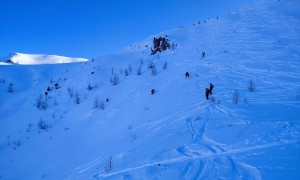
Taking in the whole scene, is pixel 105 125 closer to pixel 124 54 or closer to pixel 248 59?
pixel 248 59

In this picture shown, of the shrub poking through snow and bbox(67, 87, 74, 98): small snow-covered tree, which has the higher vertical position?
bbox(67, 87, 74, 98): small snow-covered tree

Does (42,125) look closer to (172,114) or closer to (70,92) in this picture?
(70,92)

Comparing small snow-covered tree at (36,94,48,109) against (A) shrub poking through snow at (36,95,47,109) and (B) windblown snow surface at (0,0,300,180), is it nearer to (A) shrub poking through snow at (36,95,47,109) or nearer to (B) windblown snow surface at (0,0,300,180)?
(A) shrub poking through snow at (36,95,47,109)

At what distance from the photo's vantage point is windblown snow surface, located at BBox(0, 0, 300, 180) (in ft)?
19.0

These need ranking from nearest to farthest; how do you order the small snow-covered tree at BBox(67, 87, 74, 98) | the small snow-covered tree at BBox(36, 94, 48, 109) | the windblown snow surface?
1. the windblown snow surface
2. the small snow-covered tree at BBox(36, 94, 48, 109)
3. the small snow-covered tree at BBox(67, 87, 74, 98)

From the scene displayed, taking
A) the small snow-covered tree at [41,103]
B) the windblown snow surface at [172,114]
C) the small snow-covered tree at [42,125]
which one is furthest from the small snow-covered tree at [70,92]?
the small snow-covered tree at [42,125]

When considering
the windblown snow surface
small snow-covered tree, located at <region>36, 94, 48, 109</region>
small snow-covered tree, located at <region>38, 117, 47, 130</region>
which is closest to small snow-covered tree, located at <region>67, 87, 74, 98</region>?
the windblown snow surface

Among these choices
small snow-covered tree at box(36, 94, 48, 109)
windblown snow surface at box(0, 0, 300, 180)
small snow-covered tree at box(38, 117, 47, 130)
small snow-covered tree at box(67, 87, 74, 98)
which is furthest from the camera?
small snow-covered tree at box(67, 87, 74, 98)

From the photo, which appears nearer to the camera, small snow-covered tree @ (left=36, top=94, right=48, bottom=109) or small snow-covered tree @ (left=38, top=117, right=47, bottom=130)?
small snow-covered tree @ (left=38, top=117, right=47, bottom=130)

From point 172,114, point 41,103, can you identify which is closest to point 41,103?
point 41,103

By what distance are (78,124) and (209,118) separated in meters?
7.06

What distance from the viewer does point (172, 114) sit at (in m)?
9.99

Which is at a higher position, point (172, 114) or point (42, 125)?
point (172, 114)

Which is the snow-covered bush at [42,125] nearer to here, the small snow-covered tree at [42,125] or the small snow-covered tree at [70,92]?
the small snow-covered tree at [42,125]
